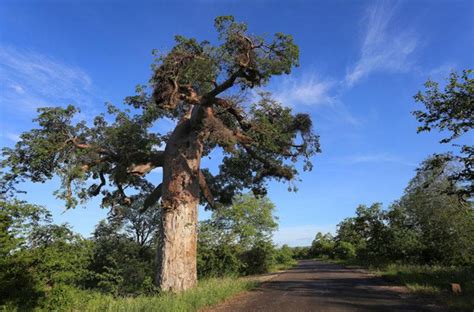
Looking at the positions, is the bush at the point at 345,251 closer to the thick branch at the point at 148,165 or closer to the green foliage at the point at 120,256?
the green foliage at the point at 120,256

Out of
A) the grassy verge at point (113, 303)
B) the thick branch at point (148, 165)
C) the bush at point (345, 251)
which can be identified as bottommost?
the grassy verge at point (113, 303)

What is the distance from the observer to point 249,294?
531 inches

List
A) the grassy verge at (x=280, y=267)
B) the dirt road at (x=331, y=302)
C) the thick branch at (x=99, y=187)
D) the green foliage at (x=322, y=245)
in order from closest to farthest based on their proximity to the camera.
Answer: the dirt road at (x=331, y=302) → the thick branch at (x=99, y=187) → the grassy verge at (x=280, y=267) → the green foliage at (x=322, y=245)

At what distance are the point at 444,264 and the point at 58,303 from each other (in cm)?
2305

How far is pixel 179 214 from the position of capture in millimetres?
13148

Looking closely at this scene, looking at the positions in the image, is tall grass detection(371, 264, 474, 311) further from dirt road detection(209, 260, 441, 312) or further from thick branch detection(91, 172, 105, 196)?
thick branch detection(91, 172, 105, 196)

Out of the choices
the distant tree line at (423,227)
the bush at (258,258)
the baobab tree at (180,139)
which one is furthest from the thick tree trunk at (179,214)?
the bush at (258,258)

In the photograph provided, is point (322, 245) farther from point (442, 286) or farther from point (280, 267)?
point (442, 286)

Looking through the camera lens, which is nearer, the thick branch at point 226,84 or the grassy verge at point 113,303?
the grassy verge at point 113,303

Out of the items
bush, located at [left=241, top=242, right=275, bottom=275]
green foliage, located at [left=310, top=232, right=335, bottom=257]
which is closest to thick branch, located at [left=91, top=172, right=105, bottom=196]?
bush, located at [left=241, top=242, right=275, bottom=275]

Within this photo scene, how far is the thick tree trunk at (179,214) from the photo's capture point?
1266cm

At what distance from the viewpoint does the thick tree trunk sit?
12664mm

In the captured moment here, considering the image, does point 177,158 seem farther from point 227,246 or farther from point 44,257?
point 227,246

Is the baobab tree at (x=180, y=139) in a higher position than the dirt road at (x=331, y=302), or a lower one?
higher
